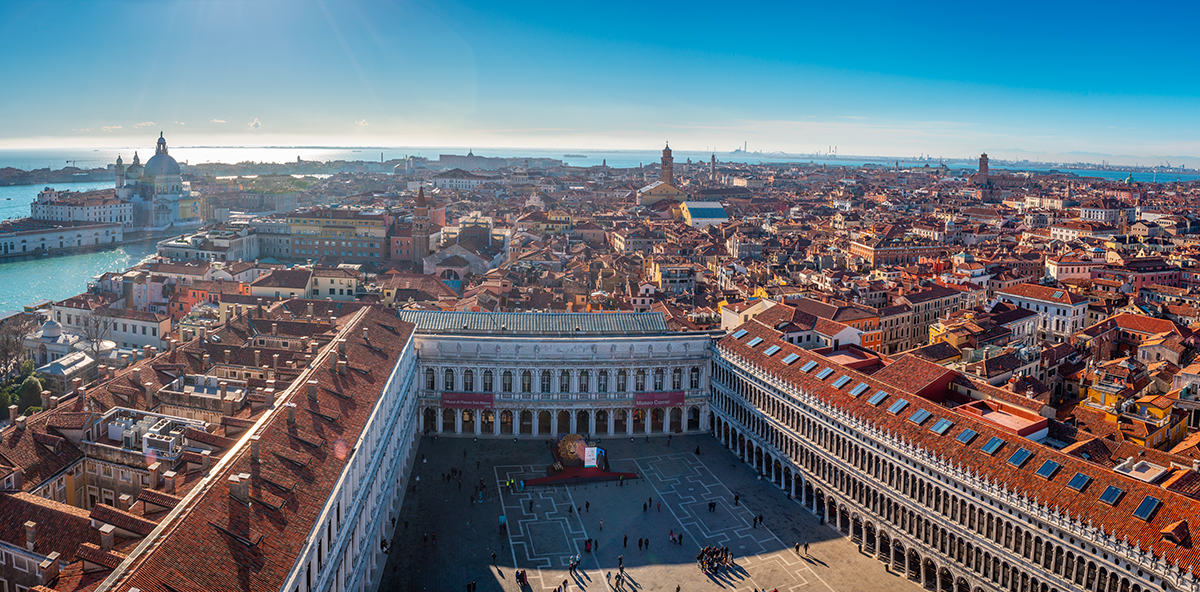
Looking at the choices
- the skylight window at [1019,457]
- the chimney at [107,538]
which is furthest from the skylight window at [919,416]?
the chimney at [107,538]

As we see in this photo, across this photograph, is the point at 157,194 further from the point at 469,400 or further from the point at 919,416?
the point at 919,416

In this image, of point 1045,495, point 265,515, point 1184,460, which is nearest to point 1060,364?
point 1184,460

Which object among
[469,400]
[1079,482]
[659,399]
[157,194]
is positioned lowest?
[659,399]

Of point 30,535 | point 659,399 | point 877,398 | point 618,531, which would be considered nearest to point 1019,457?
point 877,398

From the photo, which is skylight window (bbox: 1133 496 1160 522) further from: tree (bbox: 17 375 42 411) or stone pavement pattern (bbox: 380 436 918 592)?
tree (bbox: 17 375 42 411)

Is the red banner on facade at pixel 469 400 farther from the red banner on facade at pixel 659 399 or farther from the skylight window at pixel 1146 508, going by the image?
the skylight window at pixel 1146 508
